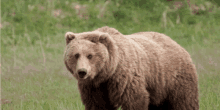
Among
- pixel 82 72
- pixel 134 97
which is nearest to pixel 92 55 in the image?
pixel 82 72

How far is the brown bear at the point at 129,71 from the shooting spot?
3.59 meters

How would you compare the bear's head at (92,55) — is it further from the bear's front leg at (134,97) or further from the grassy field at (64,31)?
the grassy field at (64,31)

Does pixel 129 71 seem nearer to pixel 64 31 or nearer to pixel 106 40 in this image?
pixel 106 40

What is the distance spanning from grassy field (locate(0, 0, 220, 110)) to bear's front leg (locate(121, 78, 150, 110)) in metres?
2.13

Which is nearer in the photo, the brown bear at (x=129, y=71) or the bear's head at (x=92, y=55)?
the bear's head at (x=92, y=55)

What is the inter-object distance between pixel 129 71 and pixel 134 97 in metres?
0.37

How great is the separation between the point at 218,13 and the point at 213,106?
9.26m

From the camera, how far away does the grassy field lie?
21.4 feet

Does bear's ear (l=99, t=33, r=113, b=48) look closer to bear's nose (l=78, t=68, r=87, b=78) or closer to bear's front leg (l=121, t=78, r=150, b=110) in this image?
bear's nose (l=78, t=68, r=87, b=78)

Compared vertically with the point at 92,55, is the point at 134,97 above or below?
below

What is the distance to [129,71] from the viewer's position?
12.7 feet

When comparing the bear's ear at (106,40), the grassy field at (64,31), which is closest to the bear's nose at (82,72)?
the bear's ear at (106,40)

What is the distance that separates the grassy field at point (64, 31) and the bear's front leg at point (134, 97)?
2.13 meters

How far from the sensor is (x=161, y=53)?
4.51 metres
